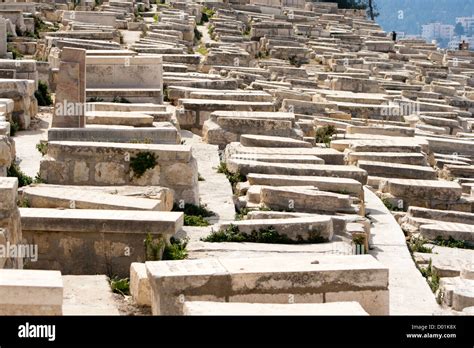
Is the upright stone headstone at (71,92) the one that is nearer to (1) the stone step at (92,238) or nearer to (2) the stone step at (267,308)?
(1) the stone step at (92,238)

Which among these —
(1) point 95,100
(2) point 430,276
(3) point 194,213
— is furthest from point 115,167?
(1) point 95,100

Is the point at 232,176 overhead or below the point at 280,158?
below

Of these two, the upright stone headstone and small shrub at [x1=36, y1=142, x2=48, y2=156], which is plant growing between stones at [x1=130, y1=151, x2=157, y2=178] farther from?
the upright stone headstone

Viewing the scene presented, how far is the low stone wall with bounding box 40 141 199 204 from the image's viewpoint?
463 inches

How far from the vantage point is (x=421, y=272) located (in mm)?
10812

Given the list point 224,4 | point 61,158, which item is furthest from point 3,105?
point 224,4

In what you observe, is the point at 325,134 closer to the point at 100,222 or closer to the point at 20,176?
the point at 20,176

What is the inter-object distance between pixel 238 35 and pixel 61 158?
22.7m

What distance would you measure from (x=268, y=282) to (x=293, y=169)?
5620mm

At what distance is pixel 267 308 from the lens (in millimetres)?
6918

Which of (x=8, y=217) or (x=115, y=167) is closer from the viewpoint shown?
(x=8, y=217)

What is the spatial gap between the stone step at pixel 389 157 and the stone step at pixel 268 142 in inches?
40.2
